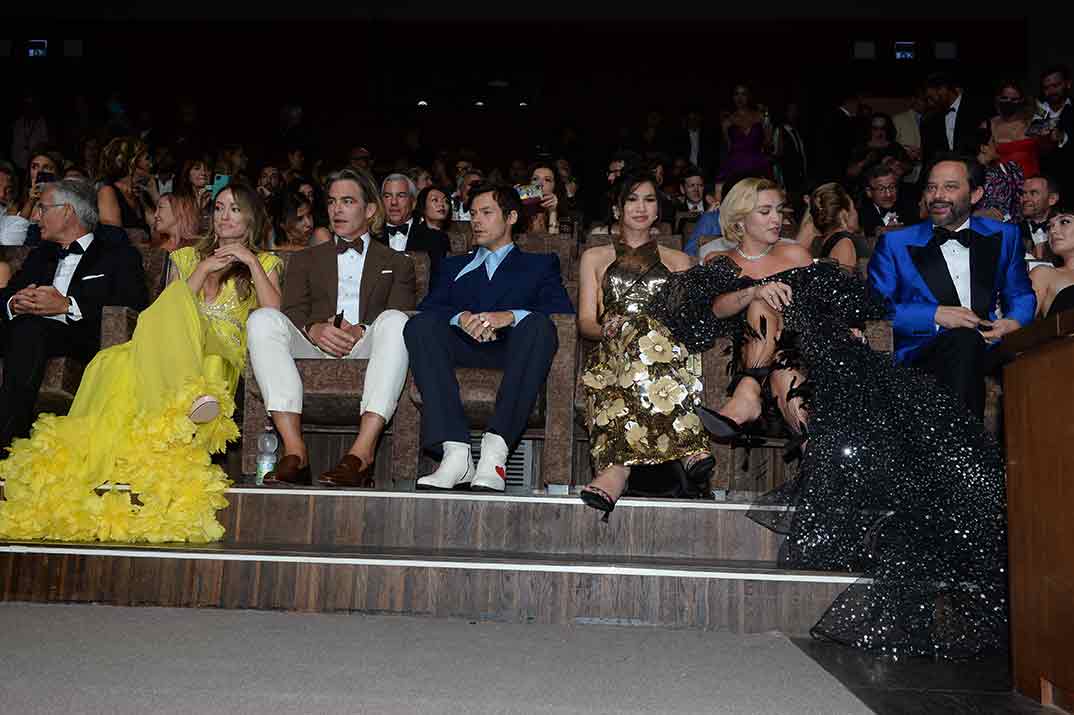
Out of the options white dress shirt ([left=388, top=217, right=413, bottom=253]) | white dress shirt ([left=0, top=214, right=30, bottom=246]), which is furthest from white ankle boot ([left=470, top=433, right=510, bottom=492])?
white dress shirt ([left=0, top=214, right=30, bottom=246])

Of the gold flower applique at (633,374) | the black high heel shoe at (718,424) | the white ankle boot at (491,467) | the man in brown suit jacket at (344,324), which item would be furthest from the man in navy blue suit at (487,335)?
the black high heel shoe at (718,424)

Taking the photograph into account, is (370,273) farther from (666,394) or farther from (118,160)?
(118,160)

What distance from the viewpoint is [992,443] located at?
2.33 meters

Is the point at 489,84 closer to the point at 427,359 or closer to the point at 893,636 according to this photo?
the point at 427,359

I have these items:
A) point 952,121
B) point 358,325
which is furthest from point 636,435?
point 952,121

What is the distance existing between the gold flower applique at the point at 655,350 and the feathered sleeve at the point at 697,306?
0.04 metres

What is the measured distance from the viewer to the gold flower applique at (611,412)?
114 inches

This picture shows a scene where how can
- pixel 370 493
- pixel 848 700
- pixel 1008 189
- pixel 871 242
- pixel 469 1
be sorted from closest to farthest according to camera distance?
pixel 848 700 < pixel 370 493 < pixel 871 242 < pixel 1008 189 < pixel 469 1

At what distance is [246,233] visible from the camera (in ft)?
11.5

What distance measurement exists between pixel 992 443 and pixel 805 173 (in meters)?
5.45

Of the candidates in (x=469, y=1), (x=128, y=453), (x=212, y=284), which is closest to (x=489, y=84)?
(x=469, y=1)

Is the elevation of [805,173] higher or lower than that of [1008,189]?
higher

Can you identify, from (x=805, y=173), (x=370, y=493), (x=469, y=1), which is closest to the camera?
(x=370, y=493)

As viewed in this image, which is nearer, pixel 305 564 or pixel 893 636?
pixel 893 636
